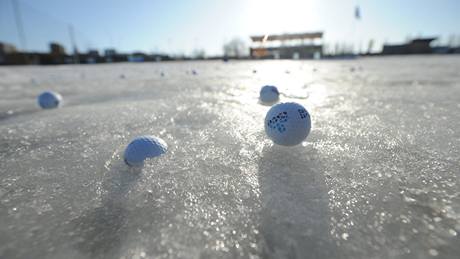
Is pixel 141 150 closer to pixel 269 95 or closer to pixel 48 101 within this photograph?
pixel 269 95

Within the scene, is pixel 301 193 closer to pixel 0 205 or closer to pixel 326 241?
pixel 326 241

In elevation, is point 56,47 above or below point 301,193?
above

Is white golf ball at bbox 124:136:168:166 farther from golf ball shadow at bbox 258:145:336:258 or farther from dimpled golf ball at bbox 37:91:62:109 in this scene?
dimpled golf ball at bbox 37:91:62:109

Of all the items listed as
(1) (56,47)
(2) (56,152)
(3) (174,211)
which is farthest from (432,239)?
(1) (56,47)

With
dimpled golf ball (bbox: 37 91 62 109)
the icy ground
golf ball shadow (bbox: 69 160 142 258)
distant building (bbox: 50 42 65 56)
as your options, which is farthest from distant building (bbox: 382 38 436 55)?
distant building (bbox: 50 42 65 56)

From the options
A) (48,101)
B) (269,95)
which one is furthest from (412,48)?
(48,101)
